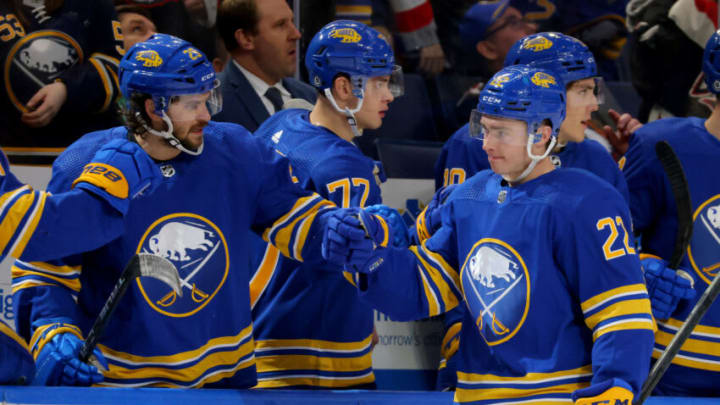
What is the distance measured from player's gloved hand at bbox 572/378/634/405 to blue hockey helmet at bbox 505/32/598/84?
1.32m

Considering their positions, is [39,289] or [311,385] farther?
[311,385]

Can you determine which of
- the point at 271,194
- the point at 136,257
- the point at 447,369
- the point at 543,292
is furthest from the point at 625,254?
the point at 447,369

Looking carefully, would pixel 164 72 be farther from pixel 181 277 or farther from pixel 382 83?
pixel 382 83

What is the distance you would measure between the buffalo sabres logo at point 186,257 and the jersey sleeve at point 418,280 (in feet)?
1.26

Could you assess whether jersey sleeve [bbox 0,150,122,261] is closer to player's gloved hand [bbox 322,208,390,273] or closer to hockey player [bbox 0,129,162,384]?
hockey player [bbox 0,129,162,384]

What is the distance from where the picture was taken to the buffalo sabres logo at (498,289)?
2.49m

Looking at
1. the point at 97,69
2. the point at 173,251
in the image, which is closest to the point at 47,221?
the point at 173,251

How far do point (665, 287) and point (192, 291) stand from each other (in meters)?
1.43

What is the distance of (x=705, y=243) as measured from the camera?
3271 mm

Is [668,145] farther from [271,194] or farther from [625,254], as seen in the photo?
[271,194]

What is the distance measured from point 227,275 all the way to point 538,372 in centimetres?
84

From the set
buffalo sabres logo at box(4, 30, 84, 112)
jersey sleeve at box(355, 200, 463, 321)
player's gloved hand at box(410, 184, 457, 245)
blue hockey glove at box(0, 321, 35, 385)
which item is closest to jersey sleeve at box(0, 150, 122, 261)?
blue hockey glove at box(0, 321, 35, 385)

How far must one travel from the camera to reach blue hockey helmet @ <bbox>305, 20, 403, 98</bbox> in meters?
3.23

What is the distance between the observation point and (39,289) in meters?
2.63
